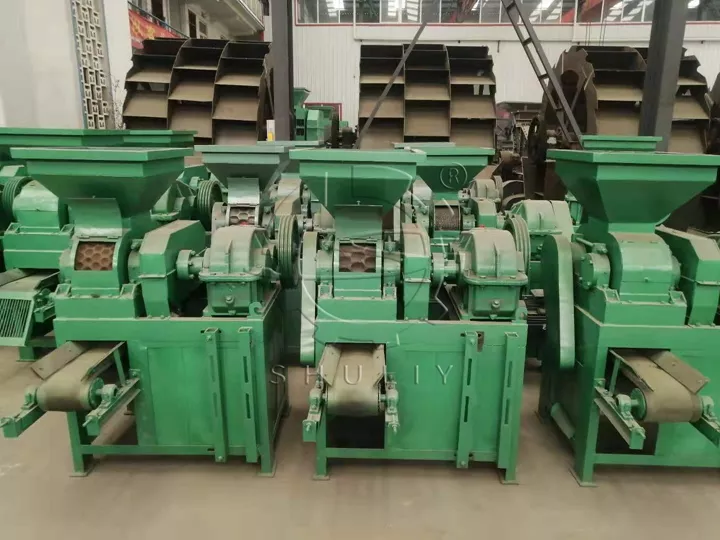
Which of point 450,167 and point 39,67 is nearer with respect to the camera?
point 450,167

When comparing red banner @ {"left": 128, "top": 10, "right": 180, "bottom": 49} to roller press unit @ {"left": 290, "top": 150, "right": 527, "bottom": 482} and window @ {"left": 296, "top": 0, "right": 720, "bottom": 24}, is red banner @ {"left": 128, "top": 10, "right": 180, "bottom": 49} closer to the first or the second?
window @ {"left": 296, "top": 0, "right": 720, "bottom": 24}

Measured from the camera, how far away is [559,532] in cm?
218

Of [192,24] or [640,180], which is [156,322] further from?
[192,24]

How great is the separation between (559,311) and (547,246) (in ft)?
1.32

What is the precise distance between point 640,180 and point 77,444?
292 centimetres

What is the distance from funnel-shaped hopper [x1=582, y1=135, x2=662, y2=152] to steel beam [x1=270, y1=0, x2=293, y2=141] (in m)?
2.76

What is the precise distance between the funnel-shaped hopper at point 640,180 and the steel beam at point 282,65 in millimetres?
3126

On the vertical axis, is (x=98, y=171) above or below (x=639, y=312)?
above

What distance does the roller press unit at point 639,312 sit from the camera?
2111 mm

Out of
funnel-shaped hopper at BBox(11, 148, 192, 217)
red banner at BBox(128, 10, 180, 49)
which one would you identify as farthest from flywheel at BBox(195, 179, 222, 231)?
red banner at BBox(128, 10, 180, 49)

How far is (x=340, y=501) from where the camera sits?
2.35 metres

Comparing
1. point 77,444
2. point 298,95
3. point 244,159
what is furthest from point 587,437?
point 298,95

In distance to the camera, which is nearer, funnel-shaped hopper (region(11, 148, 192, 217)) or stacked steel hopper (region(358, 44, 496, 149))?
funnel-shaped hopper (region(11, 148, 192, 217))

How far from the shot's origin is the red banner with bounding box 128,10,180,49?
779cm
